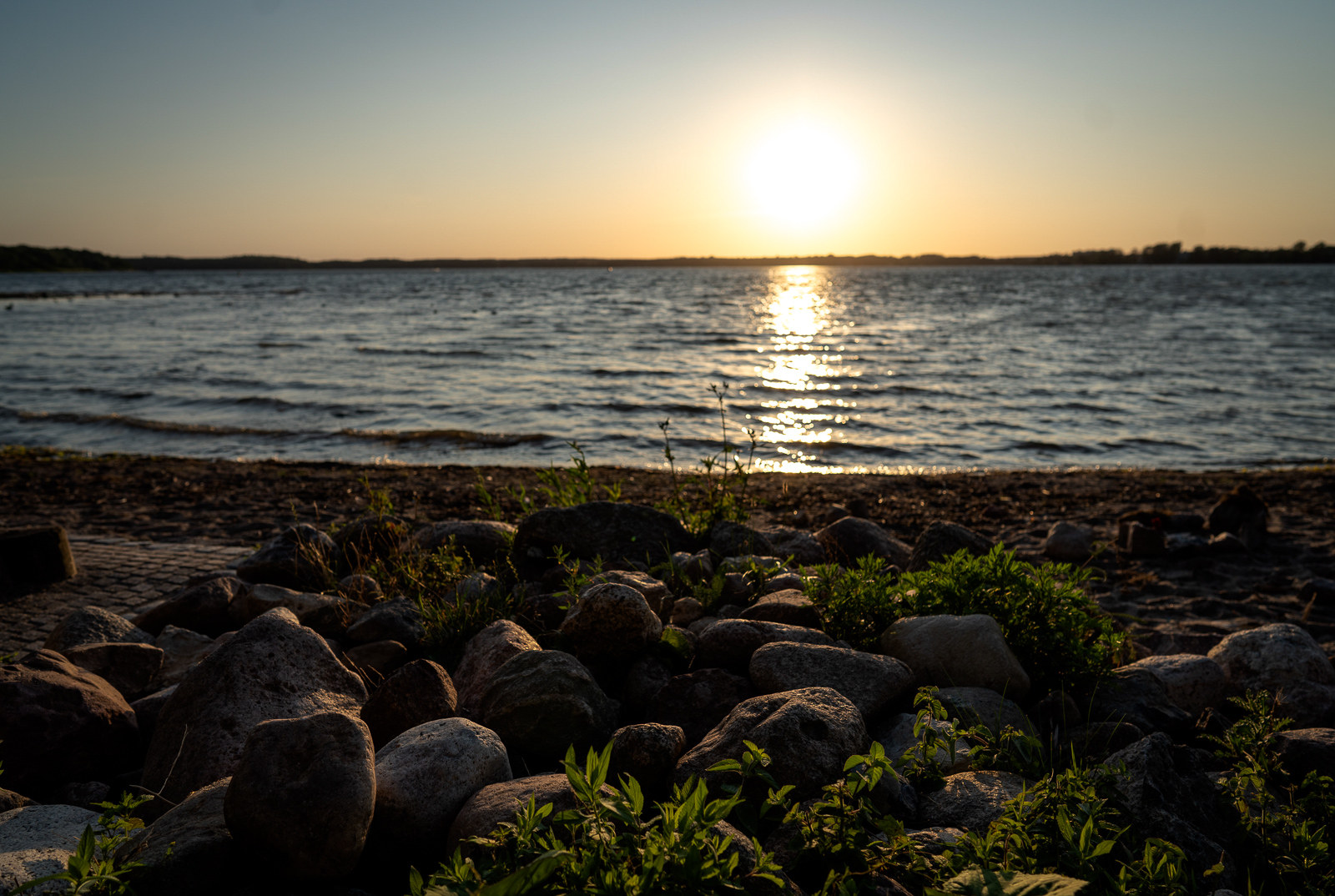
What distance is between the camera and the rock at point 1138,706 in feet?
12.1

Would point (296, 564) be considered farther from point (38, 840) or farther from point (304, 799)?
point (304, 799)

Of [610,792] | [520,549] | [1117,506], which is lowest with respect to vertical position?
[1117,506]

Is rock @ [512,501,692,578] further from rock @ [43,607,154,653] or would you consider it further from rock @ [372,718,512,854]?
rock @ [372,718,512,854]

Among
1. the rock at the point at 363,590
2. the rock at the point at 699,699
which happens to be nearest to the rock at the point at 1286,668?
the rock at the point at 699,699

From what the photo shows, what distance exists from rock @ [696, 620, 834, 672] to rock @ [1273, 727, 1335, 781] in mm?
2052

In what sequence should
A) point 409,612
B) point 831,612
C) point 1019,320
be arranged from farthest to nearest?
point 1019,320, point 409,612, point 831,612

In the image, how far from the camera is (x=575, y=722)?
10.6 feet

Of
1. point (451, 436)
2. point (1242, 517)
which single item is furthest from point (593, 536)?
point (451, 436)

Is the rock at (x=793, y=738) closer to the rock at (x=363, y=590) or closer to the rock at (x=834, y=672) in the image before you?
the rock at (x=834, y=672)

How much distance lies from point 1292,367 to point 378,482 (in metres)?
Result: 26.8

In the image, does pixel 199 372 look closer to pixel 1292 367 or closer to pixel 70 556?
pixel 70 556

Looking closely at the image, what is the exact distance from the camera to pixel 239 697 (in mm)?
3443

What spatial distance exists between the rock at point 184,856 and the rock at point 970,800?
233cm

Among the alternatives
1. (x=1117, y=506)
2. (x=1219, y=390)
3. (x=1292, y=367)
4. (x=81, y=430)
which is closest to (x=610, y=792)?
(x=1117, y=506)
